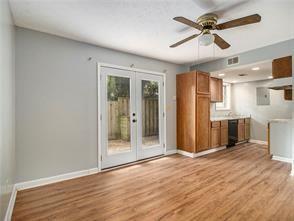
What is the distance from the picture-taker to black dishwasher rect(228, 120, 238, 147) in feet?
17.7

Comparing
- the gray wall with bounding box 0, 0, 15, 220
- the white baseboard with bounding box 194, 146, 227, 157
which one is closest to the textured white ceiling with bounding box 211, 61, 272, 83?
the white baseboard with bounding box 194, 146, 227, 157

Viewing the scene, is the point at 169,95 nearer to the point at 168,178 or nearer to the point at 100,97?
the point at 100,97

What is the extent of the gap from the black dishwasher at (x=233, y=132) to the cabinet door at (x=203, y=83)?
1602 mm

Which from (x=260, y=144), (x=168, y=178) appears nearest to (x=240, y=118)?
(x=260, y=144)

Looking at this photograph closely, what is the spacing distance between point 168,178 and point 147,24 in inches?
102

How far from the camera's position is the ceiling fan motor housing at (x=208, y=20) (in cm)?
228

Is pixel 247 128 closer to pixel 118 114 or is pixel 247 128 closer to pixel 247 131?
pixel 247 131

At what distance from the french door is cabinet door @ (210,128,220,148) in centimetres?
145

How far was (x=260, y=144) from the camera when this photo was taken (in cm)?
573

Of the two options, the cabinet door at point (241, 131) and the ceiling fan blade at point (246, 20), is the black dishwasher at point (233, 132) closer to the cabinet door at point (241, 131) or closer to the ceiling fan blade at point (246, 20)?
the cabinet door at point (241, 131)

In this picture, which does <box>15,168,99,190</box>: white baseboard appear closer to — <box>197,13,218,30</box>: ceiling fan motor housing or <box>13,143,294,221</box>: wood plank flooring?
<box>13,143,294,221</box>: wood plank flooring

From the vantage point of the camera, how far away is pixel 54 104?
292 cm

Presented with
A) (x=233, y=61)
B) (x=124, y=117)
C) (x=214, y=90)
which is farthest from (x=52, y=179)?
(x=214, y=90)

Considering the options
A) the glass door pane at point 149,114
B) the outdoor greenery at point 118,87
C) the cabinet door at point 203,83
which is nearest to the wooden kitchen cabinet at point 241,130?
the cabinet door at point 203,83
